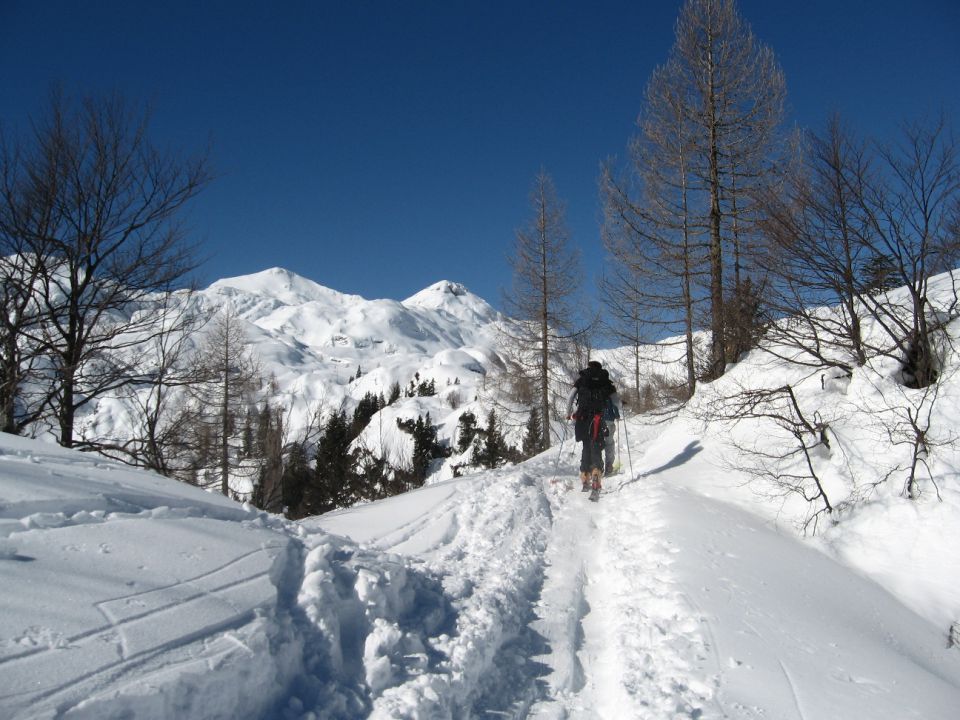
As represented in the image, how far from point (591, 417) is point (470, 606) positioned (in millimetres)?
5150

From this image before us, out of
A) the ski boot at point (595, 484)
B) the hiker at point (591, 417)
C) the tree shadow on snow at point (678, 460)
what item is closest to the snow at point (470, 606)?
the ski boot at point (595, 484)

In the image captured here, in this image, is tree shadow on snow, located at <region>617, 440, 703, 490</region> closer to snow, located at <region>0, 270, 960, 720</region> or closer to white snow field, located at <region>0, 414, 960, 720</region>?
snow, located at <region>0, 270, 960, 720</region>

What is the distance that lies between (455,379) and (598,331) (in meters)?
107

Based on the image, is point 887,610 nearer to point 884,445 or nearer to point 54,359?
point 884,445

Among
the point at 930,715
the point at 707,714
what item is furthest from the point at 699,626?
the point at 930,715

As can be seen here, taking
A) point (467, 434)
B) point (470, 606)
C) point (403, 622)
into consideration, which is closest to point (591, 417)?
point (470, 606)

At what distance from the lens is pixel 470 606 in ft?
12.4

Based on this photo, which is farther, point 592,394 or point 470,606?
point 592,394

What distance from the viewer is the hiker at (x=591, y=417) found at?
27.1 ft

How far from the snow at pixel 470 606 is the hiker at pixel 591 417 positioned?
1935 millimetres

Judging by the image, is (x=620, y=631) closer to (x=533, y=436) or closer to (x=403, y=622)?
(x=403, y=622)

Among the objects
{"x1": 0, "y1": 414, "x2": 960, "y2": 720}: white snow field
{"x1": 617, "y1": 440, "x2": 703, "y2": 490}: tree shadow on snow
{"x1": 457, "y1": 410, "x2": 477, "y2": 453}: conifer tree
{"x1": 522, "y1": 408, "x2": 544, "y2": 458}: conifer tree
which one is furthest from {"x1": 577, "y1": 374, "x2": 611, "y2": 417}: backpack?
{"x1": 457, "y1": 410, "x2": 477, "y2": 453}: conifer tree

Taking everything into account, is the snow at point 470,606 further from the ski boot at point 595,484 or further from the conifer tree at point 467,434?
the conifer tree at point 467,434

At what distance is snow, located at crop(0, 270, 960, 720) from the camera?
2123 mm
